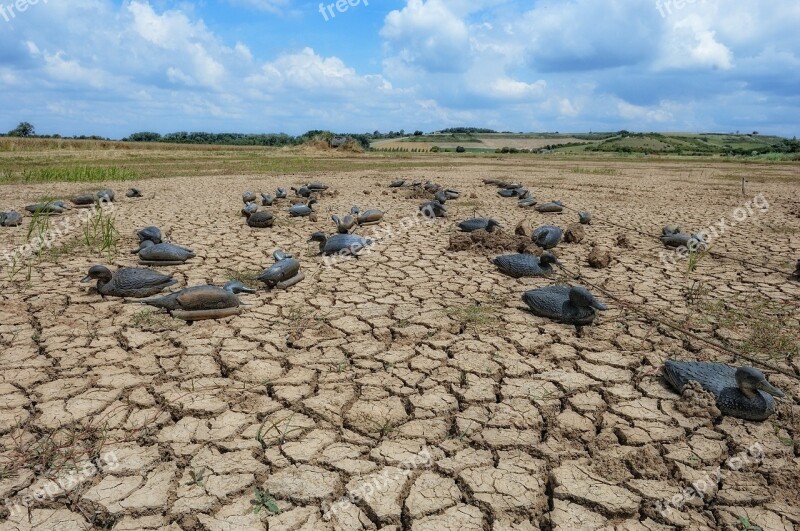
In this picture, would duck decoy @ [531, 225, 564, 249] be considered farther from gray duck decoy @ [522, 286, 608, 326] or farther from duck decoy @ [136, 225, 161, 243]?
duck decoy @ [136, 225, 161, 243]

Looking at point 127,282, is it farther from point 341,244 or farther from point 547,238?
point 547,238

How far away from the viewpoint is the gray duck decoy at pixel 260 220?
753 cm

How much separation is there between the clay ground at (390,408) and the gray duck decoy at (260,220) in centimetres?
210

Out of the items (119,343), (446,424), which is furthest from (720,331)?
(119,343)

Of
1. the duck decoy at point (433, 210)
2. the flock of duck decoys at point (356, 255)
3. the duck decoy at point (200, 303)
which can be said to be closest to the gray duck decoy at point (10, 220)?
the flock of duck decoys at point (356, 255)

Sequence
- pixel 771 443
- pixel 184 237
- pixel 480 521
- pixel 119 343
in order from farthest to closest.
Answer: pixel 184 237, pixel 119 343, pixel 771 443, pixel 480 521

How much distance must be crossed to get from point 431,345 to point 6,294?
12.7 feet

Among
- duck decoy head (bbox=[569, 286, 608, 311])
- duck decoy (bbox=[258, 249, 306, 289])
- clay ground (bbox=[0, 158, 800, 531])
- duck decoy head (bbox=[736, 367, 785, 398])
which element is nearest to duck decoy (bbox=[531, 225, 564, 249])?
clay ground (bbox=[0, 158, 800, 531])

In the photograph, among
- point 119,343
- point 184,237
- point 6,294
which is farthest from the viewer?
point 184,237

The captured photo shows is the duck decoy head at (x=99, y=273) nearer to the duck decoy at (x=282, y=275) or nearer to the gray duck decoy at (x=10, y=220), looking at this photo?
the duck decoy at (x=282, y=275)

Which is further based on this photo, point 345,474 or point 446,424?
point 446,424

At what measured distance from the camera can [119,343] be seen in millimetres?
3584

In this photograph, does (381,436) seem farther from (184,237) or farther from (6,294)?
(184,237)

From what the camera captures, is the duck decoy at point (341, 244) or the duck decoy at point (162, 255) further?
the duck decoy at point (341, 244)
